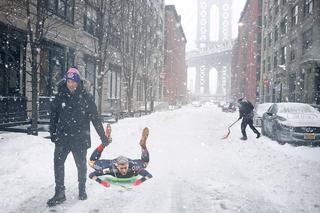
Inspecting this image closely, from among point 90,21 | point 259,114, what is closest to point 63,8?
point 90,21

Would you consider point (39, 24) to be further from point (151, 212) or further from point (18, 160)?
point (151, 212)

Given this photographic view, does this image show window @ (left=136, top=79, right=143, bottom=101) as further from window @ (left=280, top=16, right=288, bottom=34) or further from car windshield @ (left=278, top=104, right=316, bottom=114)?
car windshield @ (left=278, top=104, right=316, bottom=114)

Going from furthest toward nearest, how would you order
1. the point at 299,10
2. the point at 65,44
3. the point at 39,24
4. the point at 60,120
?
the point at 299,10 → the point at 65,44 → the point at 39,24 → the point at 60,120

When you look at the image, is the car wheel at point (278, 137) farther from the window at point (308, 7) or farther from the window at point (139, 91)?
the window at point (139, 91)

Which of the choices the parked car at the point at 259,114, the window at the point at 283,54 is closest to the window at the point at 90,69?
the parked car at the point at 259,114

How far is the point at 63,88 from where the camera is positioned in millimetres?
4957

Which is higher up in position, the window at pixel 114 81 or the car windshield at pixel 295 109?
the window at pixel 114 81

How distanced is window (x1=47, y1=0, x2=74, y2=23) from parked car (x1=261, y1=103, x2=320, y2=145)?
11415 millimetres

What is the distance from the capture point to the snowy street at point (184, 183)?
480 cm

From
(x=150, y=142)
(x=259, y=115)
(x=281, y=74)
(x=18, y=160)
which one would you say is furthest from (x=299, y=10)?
(x=18, y=160)

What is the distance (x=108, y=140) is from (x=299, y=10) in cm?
3050

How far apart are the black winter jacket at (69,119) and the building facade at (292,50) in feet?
80.1

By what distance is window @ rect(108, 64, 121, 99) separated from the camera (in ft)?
90.5

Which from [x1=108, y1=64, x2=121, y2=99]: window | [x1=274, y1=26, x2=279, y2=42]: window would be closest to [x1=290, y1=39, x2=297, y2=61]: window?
[x1=274, y1=26, x2=279, y2=42]: window
